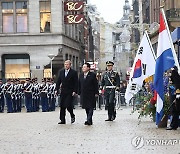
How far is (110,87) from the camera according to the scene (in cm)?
1903

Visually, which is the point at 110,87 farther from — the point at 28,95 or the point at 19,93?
the point at 19,93

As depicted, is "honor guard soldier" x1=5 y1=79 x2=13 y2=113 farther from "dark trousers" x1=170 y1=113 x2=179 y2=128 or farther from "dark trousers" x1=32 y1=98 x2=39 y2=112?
"dark trousers" x1=170 y1=113 x2=179 y2=128

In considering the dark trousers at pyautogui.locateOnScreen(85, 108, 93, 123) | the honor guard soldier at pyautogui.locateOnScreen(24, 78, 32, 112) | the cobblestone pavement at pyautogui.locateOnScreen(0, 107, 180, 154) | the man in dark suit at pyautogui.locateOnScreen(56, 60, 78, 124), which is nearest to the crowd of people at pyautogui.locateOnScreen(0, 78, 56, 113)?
the honor guard soldier at pyautogui.locateOnScreen(24, 78, 32, 112)

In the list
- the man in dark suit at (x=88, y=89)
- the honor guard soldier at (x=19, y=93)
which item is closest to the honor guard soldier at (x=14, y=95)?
the honor guard soldier at (x=19, y=93)

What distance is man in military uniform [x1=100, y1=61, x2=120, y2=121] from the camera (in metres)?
18.8

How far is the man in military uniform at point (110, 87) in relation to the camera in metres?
18.8

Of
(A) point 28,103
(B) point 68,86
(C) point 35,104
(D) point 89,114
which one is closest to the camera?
(D) point 89,114

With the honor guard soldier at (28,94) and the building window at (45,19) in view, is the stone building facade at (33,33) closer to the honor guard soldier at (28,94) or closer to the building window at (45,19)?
the building window at (45,19)

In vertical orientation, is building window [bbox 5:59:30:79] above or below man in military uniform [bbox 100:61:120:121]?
above

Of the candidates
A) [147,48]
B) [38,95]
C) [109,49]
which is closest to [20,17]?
[38,95]

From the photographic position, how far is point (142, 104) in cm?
1741

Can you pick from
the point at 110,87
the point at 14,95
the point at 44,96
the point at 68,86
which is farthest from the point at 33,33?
the point at 68,86

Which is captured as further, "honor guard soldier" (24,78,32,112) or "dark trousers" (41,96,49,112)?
"dark trousers" (41,96,49,112)

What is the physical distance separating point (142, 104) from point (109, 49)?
153 m
